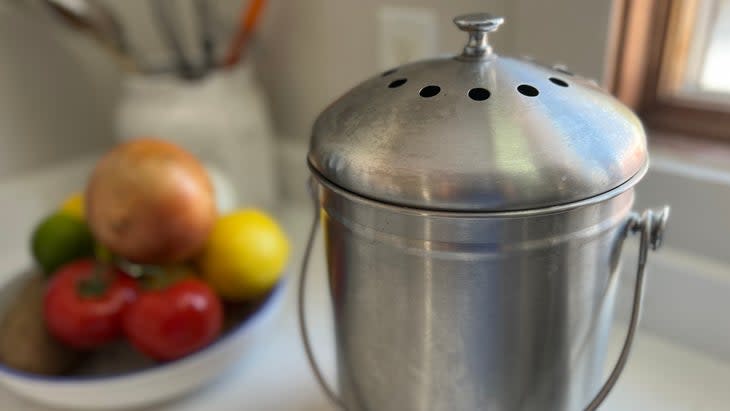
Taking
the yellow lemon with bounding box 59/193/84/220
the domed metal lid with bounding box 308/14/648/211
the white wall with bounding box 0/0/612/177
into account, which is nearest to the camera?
the domed metal lid with bounding box 308/14/648/211

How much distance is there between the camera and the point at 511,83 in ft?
1.15

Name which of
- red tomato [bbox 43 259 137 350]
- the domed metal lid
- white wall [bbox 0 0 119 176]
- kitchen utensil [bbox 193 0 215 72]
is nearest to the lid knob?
the domed metal lid

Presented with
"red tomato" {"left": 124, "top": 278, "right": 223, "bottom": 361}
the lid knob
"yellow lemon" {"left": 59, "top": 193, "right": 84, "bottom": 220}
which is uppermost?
the lid knob

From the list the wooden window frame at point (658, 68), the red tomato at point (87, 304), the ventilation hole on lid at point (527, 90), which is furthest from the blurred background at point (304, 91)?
the ventilation hole on lid at point (527, 90)

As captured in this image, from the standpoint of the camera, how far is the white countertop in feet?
1.66

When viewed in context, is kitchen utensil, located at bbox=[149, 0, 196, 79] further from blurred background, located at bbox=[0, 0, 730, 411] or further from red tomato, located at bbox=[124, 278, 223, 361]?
red tomato, located at bbox=[124, 278, 223, 361]

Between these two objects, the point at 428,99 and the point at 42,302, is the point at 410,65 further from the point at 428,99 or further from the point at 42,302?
the point at 42,302

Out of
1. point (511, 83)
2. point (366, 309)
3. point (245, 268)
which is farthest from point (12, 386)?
point (511, 83)

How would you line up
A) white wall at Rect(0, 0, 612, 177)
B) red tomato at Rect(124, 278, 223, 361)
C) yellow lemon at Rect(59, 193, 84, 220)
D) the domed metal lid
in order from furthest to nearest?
white wall at Rect(0, 0, 612, 177), yellow lemon at Rect(59, 193, 84, 220), red tomato at Rect(124, 278, 223, 361), the domed metal lid

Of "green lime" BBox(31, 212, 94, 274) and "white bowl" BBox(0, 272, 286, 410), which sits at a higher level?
"green lime" BBox(31, 212, 94, 274)

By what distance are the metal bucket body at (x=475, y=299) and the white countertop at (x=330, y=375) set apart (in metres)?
0.14

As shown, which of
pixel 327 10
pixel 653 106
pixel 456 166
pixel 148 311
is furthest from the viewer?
pixel 327 10

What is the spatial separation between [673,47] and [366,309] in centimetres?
40

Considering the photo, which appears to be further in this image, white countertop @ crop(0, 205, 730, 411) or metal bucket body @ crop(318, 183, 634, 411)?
white countertop @ crop(0, 205, 730, 411)
